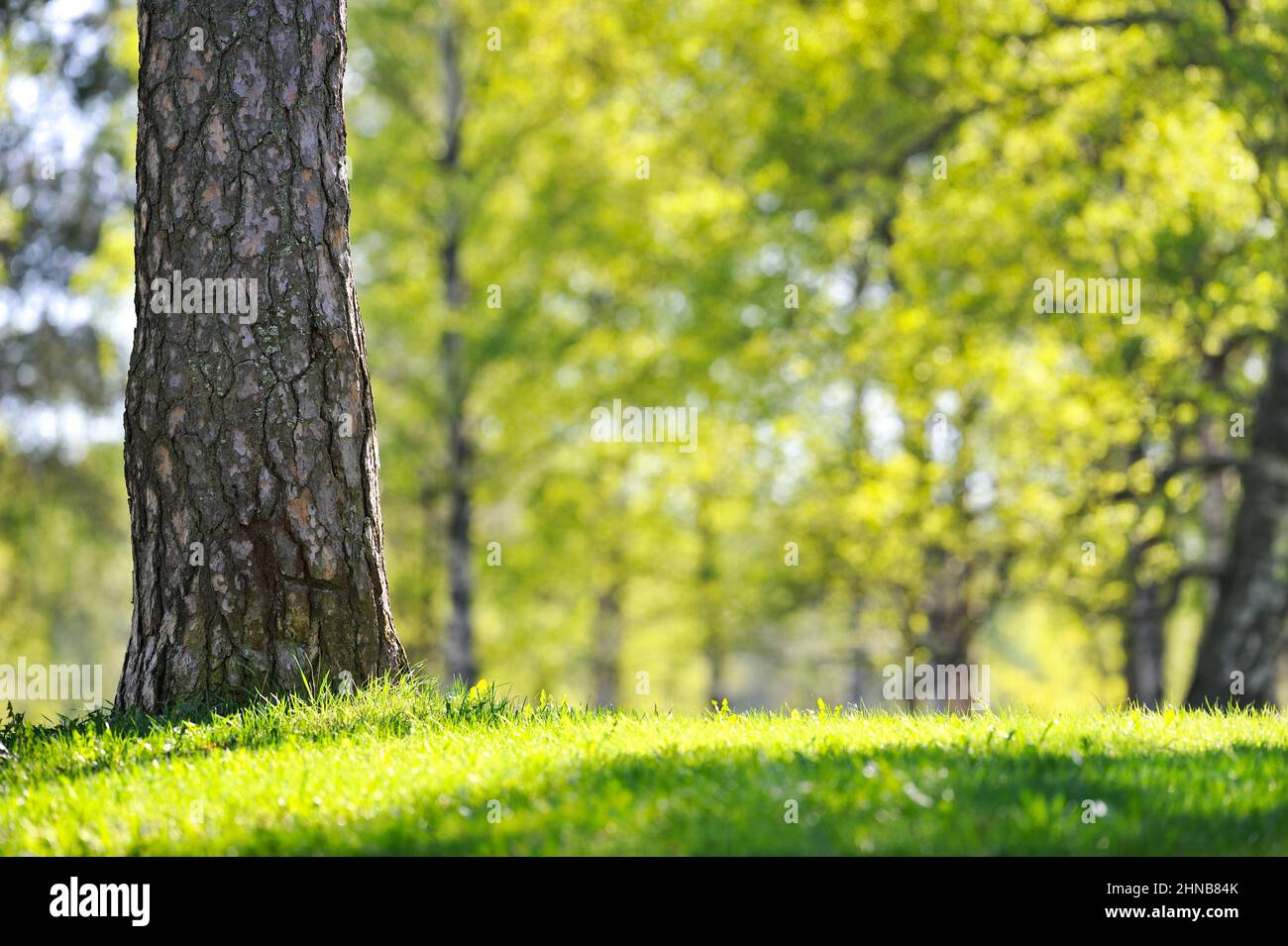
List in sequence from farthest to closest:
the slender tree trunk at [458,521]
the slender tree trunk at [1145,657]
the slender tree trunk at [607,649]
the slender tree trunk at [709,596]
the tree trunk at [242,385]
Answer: the slender tree trunk at [607,649]
the slender tree trunk at [709,596]
the slender tree trunk at [1145,657]
the slender tree trunk at [458,521]
the tree trunk at [242,385]

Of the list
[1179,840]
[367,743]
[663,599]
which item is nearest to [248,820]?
[367,743]

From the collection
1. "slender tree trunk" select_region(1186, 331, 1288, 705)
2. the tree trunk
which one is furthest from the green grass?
"slender tree trunk" select_region(1186, 331, 1288, 705)

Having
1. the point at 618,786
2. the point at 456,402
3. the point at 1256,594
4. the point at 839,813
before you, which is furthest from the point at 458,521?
the point at 839,813

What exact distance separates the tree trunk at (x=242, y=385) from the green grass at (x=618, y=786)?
1.39 feet

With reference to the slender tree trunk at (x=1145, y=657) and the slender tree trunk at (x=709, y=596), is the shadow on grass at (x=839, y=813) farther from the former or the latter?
the slender tree trunk at (x=709, y=596)

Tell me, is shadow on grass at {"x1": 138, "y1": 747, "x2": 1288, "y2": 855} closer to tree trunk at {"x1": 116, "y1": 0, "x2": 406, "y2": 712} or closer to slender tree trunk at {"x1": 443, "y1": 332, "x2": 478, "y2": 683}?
tree trunk at {"x1": 116, "y1": 0, "x2": 406, "y2": 712}

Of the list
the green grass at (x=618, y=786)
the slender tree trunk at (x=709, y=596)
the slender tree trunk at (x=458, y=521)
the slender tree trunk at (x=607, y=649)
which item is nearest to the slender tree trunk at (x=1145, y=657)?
the slender tree trunk at (x=709, y=596)

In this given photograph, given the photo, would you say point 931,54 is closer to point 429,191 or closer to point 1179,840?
point 429,191

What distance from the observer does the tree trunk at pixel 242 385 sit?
20.0 feet

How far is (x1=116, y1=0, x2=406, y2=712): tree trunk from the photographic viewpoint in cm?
609

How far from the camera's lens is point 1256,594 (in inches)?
497

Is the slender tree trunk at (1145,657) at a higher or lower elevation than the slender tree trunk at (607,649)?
higher
